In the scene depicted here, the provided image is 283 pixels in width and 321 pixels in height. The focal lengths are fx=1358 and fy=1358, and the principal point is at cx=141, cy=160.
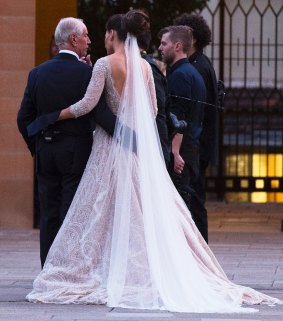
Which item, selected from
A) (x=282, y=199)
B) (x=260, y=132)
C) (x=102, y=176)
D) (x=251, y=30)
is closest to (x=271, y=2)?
(x=251, y=30)

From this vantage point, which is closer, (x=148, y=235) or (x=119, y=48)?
(x=148, y=235)

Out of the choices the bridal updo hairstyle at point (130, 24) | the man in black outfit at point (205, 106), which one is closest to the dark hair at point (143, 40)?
the bridal updo hairstyle at point (130, 24)

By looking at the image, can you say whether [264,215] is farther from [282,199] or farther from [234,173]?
[282,199]

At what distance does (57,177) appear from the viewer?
9.12 m

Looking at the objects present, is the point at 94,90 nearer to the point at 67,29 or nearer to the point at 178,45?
the point at 67,29

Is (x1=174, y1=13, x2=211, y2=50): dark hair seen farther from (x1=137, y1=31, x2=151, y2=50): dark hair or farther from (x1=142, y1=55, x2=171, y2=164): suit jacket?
(x1=137, y1=31, x2=151, y2=50): dark hair

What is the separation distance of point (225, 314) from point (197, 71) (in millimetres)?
2934

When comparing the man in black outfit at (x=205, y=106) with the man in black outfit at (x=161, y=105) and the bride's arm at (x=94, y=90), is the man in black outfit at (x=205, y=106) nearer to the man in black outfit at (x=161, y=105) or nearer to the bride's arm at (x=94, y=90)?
the man in black outfit at (x=161, y=105)

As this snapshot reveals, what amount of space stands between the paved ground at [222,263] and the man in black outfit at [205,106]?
0.53 m

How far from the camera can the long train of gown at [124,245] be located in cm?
855

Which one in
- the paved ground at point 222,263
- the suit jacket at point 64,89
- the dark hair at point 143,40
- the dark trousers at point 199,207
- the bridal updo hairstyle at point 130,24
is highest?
the bridal updo hairstyle at point 130,24

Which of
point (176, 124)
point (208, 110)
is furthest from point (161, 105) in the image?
point (208, 110)

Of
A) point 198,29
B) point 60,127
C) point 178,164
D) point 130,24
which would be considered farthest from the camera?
point 198,29

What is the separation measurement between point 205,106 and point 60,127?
7.41ft
